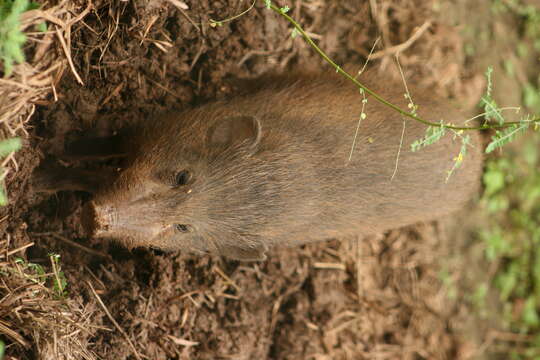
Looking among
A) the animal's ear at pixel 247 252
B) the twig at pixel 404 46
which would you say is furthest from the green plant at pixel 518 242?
the animal's ear at pixel 247 252

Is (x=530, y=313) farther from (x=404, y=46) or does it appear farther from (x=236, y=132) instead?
(x=236, y=132)

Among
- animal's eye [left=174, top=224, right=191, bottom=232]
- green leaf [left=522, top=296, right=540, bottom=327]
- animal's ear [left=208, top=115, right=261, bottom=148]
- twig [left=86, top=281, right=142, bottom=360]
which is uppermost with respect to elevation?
animal's ear [left=208, top=115, right=261, bottom=148]

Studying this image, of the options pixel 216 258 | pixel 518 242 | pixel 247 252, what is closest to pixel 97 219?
pixel 247 252

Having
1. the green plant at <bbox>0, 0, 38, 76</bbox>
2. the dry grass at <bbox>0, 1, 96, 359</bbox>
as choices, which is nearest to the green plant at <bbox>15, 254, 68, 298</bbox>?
the dry grass at <bbox>0, 1, 96, 359</bbox>

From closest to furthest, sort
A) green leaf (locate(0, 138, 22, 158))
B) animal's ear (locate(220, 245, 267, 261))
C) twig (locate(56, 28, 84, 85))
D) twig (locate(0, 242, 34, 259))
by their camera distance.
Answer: green leaf (locate(0, 138, 22, 158)) < twig (locate(56, 28, 84, 85)) < twig (locate(0, 242, 34, 259)) < animal's ear (locate(220, 245, 267, 261))

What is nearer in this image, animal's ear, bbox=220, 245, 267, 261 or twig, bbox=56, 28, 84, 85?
twig, bbox=56, 28, 84, 85

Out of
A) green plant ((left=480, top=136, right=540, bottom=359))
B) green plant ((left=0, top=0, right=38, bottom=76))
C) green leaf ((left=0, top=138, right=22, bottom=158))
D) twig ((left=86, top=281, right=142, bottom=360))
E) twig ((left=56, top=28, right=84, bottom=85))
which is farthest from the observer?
green plant ((left=480, top=136, right=540, bottom=359))

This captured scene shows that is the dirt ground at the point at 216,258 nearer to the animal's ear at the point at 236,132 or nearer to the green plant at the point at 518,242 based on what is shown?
the green plant at the point at 518,242

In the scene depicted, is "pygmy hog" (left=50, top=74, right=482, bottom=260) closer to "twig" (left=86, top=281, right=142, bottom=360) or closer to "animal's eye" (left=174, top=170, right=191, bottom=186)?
"animal's eye" (left=174, top=170, right=191, bottom=186)
